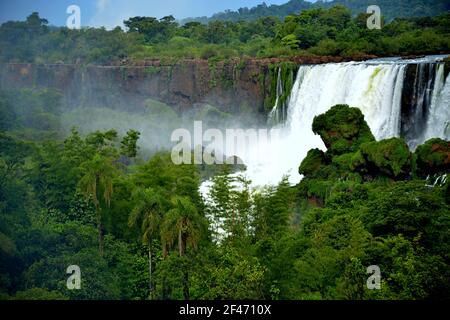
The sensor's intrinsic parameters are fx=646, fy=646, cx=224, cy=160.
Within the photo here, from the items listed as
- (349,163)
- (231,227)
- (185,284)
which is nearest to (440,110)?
(349,163)

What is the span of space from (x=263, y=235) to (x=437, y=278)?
6595 millimetres

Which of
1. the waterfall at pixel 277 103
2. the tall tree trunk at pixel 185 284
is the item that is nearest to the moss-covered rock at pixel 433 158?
the tall tree trunk at pixel 185 284

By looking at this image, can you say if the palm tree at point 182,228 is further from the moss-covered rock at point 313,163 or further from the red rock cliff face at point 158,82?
the red rock cliff face at point 158,82

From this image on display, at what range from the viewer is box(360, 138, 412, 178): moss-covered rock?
25.9 meters

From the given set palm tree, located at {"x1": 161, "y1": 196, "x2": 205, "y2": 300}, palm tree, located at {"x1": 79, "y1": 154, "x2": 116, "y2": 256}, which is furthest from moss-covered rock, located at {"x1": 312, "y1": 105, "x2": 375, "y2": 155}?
palm tree, located at {"x1": 161, "y1": 196, "x2": 205, "y2": 300}

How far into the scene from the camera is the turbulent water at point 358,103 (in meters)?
30.1

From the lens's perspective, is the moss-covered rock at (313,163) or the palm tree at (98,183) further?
the moss-covered rock at (313,163)

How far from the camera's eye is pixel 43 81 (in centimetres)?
5744

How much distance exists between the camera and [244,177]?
27156 millimetres

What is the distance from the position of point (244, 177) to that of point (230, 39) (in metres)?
41.6

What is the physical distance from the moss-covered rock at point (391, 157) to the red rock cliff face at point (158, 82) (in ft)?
56.4

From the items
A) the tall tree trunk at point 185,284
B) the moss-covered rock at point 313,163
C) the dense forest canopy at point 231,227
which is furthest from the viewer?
the moss-covered rock at point 313,163

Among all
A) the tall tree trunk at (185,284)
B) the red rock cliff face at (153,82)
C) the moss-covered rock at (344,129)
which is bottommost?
the tall tree trunk at (185,284)

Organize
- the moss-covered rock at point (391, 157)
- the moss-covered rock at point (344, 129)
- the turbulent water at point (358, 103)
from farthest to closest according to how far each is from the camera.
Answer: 1. the turbulent water at point (358, 103)
2. the moss-covered rock at point (344, 129)
3. the moss-covered rock at point (391, 157)
